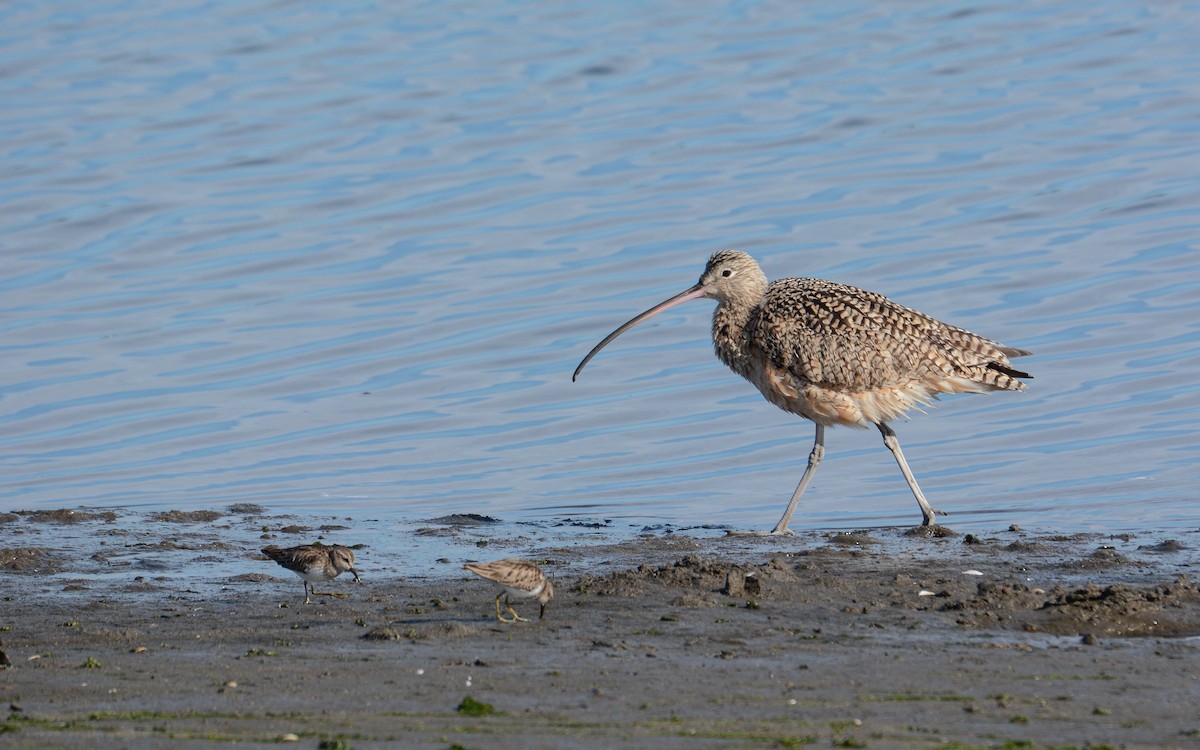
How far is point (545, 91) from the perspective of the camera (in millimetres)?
24344

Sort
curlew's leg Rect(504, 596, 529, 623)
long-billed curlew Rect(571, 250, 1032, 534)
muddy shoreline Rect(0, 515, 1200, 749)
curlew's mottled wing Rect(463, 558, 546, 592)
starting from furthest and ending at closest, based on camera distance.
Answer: long-billed curlew Rect(571, 250, 1032, 534)
curlew's leg Rect(504, 596, 529, 623)
curlew's mottled wing Rect(463, 558, 546, 592)
muddy shoreline Rect(0, 515, 1200, 749)

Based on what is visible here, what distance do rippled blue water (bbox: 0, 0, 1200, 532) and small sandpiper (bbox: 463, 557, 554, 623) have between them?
3.20m

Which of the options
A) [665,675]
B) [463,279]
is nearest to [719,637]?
[665,675]

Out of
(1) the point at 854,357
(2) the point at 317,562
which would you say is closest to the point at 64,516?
(2) the point at 317,562

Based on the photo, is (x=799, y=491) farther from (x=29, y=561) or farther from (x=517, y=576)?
(x=29, y=561)

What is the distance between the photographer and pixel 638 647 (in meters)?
6.55

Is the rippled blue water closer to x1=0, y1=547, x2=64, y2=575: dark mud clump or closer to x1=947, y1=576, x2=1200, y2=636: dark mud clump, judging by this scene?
x1=0, y1=547, x2=64, y2=575: dark mud clump

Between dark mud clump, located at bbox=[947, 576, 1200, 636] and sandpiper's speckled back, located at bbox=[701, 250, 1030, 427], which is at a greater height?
sandpiper's speckled back, located at bbox=[701, 250, 1030, 427]

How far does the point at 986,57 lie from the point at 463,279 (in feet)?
36.9

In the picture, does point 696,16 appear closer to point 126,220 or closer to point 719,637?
point 126,220

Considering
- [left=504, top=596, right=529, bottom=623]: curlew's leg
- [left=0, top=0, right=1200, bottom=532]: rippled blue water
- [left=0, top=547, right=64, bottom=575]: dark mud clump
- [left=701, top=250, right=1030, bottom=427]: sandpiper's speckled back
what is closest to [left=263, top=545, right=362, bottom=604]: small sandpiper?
[left=504, top=596, right=529, bottom=623]: curlew's leg

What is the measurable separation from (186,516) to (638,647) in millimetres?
4206

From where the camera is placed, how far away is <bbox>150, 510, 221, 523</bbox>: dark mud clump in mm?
9923

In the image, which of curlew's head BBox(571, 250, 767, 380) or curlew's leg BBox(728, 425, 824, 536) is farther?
curlew's head BBox(571, 250, 767, 380)
